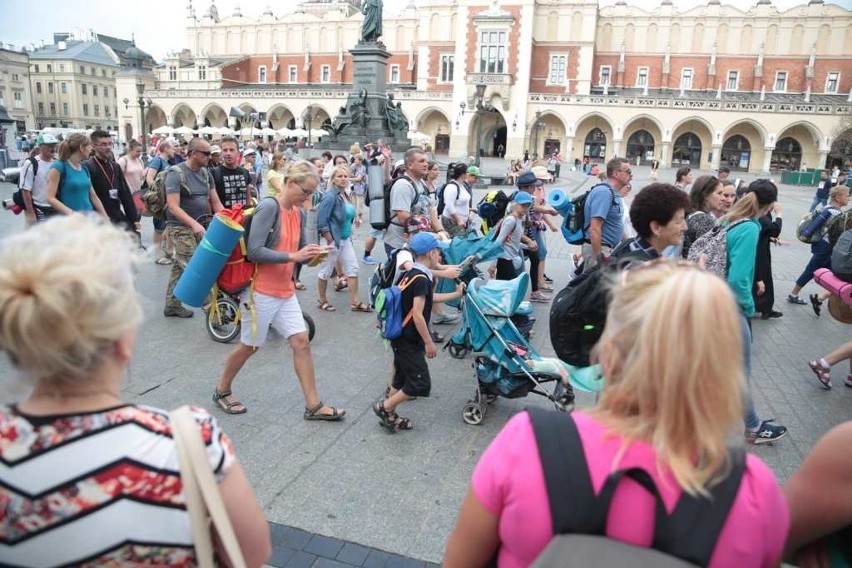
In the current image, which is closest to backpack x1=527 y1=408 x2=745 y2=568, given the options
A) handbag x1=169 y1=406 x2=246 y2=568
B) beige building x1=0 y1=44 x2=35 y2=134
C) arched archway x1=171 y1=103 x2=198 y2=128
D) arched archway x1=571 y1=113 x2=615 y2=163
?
handbag x1=169 y1=406 x2=246 y2=568

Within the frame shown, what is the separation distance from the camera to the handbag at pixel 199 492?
128 cm

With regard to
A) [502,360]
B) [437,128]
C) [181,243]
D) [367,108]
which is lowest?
[502,360]

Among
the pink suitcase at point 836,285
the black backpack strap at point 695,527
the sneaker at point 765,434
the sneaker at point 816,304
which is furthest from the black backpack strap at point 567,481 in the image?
the sneaker at point 816,304

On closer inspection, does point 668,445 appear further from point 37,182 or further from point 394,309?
point 37,182

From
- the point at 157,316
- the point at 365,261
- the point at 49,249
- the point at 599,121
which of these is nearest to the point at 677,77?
the point at 599,121

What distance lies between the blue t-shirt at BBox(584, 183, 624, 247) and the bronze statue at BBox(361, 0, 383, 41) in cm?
1817

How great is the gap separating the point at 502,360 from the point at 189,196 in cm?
410

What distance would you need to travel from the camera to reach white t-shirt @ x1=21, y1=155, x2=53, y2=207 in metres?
6.52

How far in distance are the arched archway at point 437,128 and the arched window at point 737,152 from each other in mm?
19308

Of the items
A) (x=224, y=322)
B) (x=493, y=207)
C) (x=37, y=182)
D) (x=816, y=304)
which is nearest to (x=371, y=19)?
(x=493, y=207)

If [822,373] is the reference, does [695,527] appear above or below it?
above

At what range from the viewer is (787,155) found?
160 feet

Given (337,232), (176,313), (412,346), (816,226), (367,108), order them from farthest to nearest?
(367,108) < (816,226) < (337,232) < (176,313) < (412,346)

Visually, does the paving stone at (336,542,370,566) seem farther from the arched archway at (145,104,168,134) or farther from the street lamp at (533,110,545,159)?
the arched archway at (145,104,168,134)
